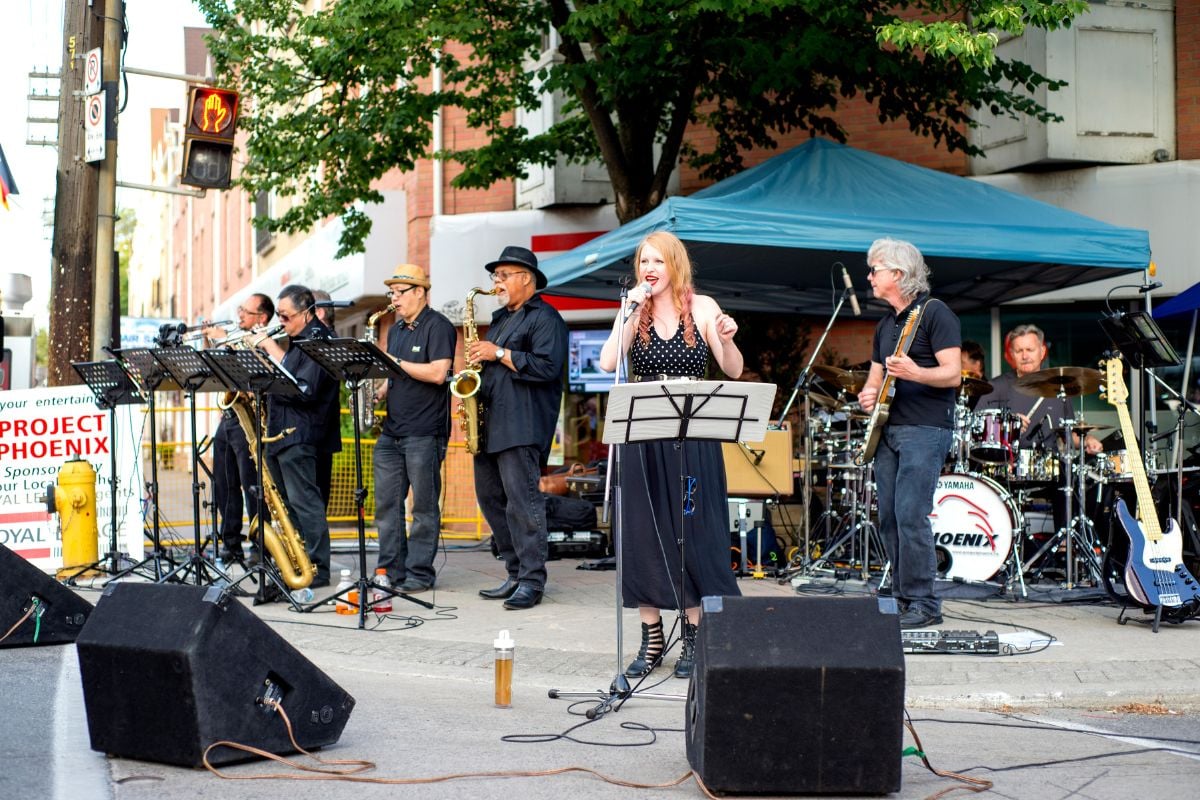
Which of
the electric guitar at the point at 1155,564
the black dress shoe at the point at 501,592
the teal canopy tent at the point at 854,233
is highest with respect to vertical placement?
the teal canopy tent at the point at 854,233

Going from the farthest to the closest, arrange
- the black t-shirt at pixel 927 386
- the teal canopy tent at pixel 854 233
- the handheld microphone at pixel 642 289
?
the teal canopy tent at pixel 854 233 < the black t-shirt at pixel 927 386 < the handheld microphone at pixel 642 289

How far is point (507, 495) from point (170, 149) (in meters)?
54.3

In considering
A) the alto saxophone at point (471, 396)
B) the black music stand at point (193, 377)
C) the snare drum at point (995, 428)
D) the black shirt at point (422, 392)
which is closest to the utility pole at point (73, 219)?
the black music stand at point (193, 377)

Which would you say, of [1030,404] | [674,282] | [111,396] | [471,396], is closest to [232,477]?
[111,396]

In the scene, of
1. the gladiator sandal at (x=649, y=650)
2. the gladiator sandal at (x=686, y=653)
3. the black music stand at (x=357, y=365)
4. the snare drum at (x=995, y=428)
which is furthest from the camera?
the snare drum at (x=995, y=428)

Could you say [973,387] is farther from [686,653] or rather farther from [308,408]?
[308,408]

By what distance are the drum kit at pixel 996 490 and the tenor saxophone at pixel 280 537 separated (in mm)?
3805

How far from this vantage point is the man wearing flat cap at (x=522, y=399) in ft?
29.2

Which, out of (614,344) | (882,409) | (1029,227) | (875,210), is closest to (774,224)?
(875,210)

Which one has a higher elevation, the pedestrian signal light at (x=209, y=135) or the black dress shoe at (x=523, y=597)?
the pedestrian signal light at (x=209, y=135)

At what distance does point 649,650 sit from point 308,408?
13.4ft

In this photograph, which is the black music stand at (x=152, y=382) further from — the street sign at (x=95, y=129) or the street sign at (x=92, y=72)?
the street sign at (x=92, y=72)

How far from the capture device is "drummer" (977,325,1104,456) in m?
10.3

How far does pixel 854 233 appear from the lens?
34.2 feet
